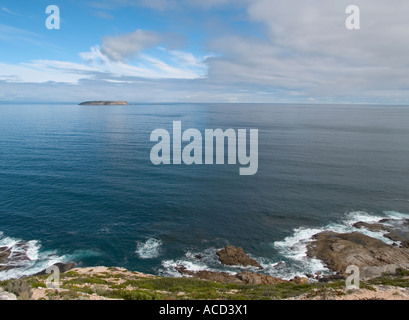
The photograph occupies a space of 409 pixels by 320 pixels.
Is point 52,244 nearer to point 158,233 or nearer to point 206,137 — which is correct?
point 158,233

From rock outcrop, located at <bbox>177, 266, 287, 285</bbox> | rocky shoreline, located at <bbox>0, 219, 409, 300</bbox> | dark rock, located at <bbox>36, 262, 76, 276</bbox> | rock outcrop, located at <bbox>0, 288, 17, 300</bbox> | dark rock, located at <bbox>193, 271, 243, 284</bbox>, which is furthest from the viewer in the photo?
dark rock, located at <bbox>36, 262, 76, 276</bbox>

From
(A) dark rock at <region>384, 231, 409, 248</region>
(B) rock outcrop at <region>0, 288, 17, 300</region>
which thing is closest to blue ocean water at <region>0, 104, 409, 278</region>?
(A) dark rock at <region>384, 231, 409, 248</region>

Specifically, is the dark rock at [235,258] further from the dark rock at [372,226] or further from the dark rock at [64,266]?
the dark rock at [372,226]

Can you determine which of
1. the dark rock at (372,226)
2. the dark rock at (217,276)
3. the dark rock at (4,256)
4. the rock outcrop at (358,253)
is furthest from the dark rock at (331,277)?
the dark rock at (4,256)

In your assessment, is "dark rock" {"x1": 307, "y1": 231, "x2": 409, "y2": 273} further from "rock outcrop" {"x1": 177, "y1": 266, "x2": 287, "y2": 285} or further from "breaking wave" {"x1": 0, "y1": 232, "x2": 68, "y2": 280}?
"breaking wave" {"x1": 0, "y1": 232, "x2": 68, "y2": 280}
